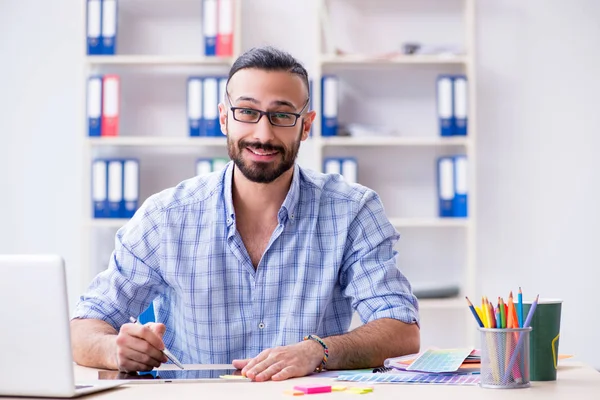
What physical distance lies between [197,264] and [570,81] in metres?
2.59

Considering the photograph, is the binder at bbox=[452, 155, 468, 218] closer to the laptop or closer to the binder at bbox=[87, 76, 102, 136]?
the binder at bbox=[87, 76, 102, 136]

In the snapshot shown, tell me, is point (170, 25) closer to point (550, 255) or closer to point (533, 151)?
point (533, 151)

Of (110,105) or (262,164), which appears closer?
(262,164)

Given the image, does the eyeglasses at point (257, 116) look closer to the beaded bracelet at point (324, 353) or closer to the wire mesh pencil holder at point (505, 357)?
the beaded bracelet at point (324, 353)

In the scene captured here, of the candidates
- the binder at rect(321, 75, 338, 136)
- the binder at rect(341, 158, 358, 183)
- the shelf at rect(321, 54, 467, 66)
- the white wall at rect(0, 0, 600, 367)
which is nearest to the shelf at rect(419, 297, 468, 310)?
the white wall at rect(0, 0, 600, 367)

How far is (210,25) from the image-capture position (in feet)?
12.2

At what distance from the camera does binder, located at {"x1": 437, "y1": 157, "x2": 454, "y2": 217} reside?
3688mm

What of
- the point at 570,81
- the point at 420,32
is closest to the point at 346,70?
the point at 420,32

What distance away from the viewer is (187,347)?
2.00 metres

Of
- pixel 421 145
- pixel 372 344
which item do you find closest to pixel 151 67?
pixel 421 145

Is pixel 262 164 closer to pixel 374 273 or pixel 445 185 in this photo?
pixel 374 273

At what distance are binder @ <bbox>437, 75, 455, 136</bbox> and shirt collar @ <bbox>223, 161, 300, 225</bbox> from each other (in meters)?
1.74

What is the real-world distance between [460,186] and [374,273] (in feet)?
5.99

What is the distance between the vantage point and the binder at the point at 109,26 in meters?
3.71
